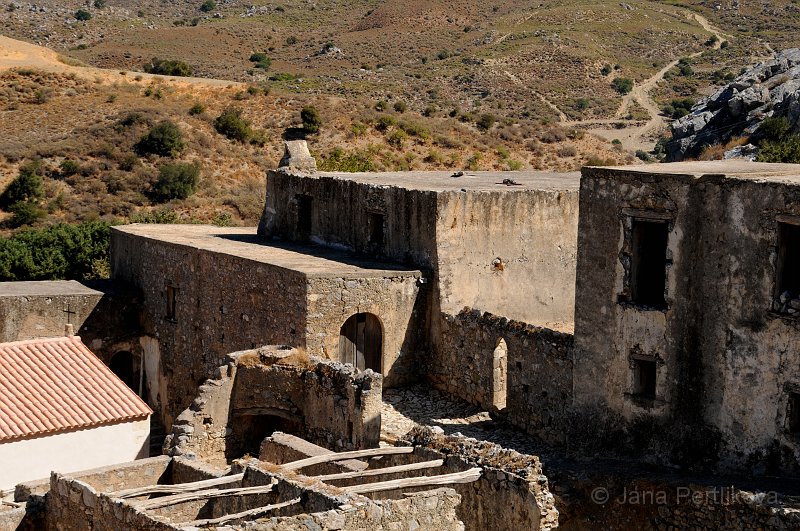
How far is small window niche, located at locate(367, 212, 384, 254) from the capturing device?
2455 cm

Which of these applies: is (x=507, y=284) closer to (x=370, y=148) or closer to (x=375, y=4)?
(x=370, y=148)

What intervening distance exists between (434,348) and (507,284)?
173cm

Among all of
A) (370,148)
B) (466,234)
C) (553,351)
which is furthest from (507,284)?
(370,148)

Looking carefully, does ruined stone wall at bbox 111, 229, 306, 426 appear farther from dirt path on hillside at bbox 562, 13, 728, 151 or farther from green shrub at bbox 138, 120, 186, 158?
dirt path on hillside at bbox 562, 13, 728, 151

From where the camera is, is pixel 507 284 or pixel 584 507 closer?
pixel 584 507

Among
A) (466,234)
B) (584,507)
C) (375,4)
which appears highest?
(375,4)

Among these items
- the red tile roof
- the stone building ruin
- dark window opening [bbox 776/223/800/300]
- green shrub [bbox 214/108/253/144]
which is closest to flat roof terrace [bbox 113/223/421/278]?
the stone building ruin

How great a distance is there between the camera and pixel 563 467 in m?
18.0

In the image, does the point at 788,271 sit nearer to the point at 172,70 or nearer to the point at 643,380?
the point at 643,380

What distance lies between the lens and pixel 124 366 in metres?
28.8

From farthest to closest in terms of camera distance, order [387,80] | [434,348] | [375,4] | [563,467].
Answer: [375,4] < [387,80] < [434,348] < [563,467]

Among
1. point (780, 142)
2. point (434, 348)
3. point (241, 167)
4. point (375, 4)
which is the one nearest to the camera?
point (434, 348)

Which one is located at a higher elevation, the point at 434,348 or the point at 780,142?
the point at 780,142

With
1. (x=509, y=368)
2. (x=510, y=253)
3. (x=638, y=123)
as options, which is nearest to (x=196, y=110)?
(x=638, y=123)
